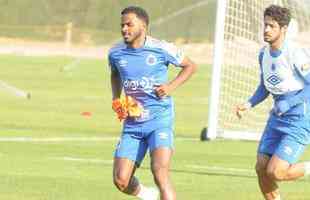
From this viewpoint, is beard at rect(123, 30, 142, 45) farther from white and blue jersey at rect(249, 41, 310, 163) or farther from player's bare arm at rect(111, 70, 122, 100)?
white and blue jersey at rect(249, 41, 310, 163)

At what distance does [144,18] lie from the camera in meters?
12.5

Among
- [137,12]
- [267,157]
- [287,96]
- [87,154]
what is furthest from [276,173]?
[87,154]

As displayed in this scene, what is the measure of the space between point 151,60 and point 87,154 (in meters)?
6.59

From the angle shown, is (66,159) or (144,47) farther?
(66,159)

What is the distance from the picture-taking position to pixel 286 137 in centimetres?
1289

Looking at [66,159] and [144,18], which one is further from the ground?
[144,18]

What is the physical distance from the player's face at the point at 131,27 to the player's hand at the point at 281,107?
62.5 inches

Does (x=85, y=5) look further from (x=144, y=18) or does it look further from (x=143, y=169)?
(x=144, y=18)

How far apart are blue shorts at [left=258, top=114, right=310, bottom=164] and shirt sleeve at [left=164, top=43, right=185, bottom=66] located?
1.16m

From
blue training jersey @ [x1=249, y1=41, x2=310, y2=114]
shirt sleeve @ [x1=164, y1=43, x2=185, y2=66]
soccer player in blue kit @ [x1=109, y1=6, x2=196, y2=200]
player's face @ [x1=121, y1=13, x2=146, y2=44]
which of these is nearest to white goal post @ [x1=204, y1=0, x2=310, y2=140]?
blue training jersey @ [x1=249, y1=41, x2=310, y2=114]

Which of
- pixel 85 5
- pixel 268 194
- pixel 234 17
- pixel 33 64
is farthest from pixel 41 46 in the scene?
pixel 268 194

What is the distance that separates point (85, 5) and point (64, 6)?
1.25 meters

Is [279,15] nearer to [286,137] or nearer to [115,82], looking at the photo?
[286,137]

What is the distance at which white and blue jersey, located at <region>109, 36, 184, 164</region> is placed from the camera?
12.4 metres
